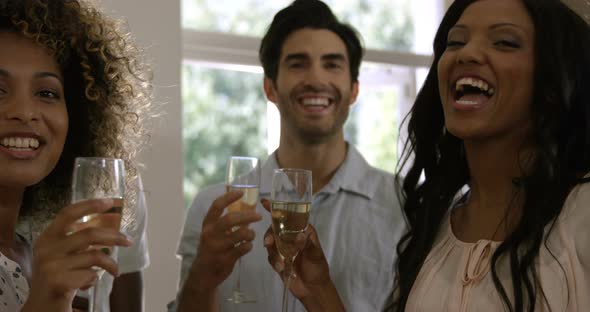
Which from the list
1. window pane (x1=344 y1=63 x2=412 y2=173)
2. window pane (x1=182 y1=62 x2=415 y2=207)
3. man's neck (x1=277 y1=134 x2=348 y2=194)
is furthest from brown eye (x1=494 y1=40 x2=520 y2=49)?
window pane (x1=344 y1=63 x2=412 y2=173)

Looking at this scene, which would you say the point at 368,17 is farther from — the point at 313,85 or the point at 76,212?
the point at 76,212

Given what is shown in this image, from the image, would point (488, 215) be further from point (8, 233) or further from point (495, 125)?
point (8, 233)

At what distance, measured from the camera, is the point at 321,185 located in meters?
2.81

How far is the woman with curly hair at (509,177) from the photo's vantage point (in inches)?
66.1

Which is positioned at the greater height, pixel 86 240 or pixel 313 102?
pixel 313 102

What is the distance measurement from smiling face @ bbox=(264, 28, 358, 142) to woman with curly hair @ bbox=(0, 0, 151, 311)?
0.84 metres

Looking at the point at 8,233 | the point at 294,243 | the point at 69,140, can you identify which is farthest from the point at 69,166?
the point at 294,243

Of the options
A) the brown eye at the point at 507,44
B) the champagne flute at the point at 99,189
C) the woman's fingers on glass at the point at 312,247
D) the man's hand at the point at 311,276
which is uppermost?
the brown eye at the point at 507,44

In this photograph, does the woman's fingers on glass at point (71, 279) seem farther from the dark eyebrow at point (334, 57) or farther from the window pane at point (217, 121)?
the window pane at point (217, 121)

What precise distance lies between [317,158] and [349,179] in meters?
0.18

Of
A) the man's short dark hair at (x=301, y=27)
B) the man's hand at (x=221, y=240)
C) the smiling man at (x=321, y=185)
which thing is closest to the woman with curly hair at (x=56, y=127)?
the man's hand at (x=221, y=240)

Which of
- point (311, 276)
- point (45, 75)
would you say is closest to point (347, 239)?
point (311, 276)

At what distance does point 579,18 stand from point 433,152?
1.96 ft

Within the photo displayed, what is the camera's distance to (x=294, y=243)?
5.91 feet
